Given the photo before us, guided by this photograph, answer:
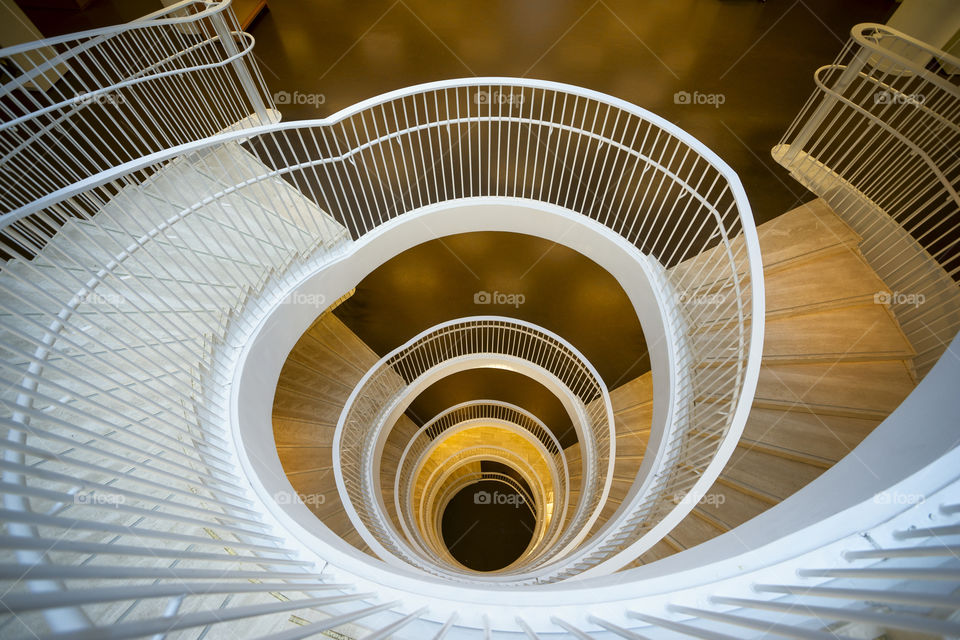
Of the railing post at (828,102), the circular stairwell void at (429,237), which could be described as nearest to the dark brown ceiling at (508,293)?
the circular stairwell void at (429,237)

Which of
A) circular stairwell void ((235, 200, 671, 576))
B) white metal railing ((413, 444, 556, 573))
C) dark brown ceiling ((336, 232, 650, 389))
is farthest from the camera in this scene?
white metal railing ((413, 444, 556, 573))

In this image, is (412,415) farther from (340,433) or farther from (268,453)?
(268,453)

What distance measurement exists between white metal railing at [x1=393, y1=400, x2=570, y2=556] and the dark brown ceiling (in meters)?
2.19

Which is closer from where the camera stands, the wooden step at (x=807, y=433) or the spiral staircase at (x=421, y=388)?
the spiral staircase at (x=421, y=388)

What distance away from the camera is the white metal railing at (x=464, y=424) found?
27.7ft

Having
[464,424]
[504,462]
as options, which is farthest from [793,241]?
[504,462]

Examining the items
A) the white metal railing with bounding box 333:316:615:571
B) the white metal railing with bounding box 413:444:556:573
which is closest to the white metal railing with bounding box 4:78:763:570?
the white metal railing with bounding box 333:316:615:571

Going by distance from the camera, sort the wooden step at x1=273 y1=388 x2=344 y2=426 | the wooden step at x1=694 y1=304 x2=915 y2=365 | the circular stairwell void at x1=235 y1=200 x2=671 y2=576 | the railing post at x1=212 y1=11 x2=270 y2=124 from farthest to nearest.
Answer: the wooden step at x1=273 y1=388 x2=344 y2=426 → the railing post at x1=212 y1=11 x2=270 y2=124 → the circular stairwell void at x1=235 y1=200 x2=671 y2=576 → the wooden step at x1=694 y1=304 x2=915 y2=365

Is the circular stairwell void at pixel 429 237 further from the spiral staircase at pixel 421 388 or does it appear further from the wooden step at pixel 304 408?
the wooden step at pixel 304 408

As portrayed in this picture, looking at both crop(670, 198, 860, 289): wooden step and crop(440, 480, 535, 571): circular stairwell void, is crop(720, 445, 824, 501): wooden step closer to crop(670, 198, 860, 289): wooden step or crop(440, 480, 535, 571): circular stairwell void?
crop(670, 198, 860, 289): wooden step

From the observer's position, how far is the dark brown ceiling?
795cm

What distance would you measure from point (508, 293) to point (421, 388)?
2.51m

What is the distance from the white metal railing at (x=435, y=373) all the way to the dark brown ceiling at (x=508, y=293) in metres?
0.37

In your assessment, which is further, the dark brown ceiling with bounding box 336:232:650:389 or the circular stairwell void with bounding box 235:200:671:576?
the dark brown ceiling with bounding box 336:232:650:389
